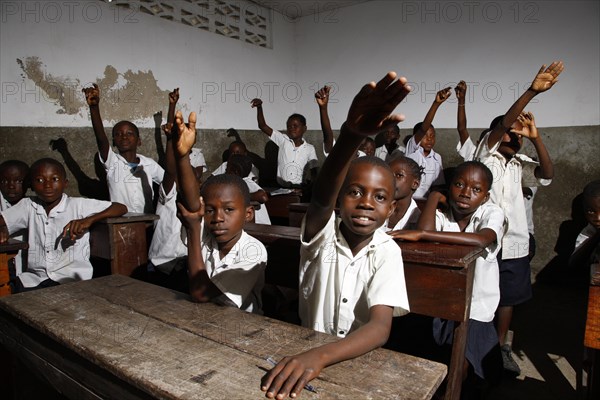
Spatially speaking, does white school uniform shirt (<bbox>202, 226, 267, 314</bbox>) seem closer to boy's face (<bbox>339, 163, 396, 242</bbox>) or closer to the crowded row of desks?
the crowded row of desks

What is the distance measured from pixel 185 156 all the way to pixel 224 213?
42 centimetres

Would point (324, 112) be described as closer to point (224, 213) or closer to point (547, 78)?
point (547, 78)

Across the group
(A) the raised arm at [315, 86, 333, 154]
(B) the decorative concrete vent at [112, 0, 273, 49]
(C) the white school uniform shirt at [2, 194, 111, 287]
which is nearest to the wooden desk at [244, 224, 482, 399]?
(C) the white school uniform shirt at [2, 194, 111, 287]

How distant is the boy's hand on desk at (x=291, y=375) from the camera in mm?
903

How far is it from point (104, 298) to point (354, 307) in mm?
921

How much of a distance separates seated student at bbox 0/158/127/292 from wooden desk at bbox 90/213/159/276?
94mm

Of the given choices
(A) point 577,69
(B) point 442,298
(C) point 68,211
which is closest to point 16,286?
(C) point 68,211

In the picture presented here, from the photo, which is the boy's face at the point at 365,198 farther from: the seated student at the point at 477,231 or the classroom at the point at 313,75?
the classroom at the point at 313,75

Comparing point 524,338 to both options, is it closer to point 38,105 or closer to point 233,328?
point 233,328

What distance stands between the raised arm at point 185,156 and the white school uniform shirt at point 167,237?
1777 millimetres

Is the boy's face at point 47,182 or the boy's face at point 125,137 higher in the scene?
the boy's face at point 125,137

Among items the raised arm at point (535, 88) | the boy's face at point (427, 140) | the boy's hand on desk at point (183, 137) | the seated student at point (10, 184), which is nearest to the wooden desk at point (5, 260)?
the seated student at point (10, 184)

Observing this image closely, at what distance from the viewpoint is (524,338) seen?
3104 mm

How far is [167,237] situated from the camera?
3.18 metres
